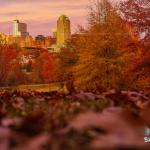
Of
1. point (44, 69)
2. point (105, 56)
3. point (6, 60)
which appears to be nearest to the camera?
point (105, 56)

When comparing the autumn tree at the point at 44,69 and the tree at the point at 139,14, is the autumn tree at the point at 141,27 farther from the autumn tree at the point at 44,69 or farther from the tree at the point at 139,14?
the autumn tree at the point at 44,69

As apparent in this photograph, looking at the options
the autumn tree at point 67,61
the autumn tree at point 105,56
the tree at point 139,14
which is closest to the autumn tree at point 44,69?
the autumn tree at point 67,61

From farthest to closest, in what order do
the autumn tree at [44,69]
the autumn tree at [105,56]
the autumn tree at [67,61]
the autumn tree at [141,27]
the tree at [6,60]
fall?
the autumn tree at [44,69] < the tree at [6,60] < the autumn tree at [67,61] < the autumn tree at [105,56] < the autumn tree at [141,27]

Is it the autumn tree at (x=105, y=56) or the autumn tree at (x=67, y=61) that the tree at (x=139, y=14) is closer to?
the autumn tree at (x=105, y=56)

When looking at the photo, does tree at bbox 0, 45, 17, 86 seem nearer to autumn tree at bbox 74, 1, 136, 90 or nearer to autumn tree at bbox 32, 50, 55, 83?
autumn tree at bbox 32, 50, 55, 83

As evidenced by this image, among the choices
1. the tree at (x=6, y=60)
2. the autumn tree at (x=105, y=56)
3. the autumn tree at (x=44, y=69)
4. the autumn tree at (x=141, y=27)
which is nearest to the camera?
the autumn tree at (x=141, y=27)

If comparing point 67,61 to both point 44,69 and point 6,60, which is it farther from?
point 44,69

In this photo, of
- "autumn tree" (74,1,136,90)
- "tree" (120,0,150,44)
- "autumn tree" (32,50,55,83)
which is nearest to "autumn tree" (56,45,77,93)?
"autumn tree" (32,50,55,83)

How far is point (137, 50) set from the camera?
31.4m

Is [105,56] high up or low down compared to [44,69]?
up

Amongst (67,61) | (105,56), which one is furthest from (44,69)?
(105,56)

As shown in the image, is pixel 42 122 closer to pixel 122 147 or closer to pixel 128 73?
pixel 122 147

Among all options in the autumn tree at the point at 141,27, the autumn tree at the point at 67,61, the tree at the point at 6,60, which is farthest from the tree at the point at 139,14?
the tree at the point at 6,60

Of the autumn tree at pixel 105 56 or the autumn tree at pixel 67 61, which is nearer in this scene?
the autumn tree at pixel 105 56
